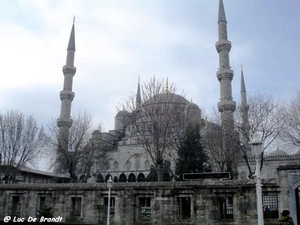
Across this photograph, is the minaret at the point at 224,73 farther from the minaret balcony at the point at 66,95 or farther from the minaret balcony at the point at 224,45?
the minaret balcony at the point at 66,95

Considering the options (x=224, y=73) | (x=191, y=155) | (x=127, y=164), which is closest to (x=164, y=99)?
(x=191, y=155)

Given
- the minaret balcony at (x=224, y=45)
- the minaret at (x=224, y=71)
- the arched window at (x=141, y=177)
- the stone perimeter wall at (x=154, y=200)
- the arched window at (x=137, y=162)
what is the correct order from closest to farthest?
the stone perimeter wall at (x=154, y=200)
the minaret at (x=224, y=71)
the minaret balcony at (x=224, y=45)
the arched window at (x=141, y=177)
the arched window at (x=137, y=162)

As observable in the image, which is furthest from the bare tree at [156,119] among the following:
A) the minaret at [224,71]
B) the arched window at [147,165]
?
the arched window at [147,165]

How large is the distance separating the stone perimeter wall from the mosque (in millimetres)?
8193

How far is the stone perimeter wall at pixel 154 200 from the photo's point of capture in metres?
13.6

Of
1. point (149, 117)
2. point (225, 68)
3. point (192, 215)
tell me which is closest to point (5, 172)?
point (149, 117)

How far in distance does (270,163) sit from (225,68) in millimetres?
13945

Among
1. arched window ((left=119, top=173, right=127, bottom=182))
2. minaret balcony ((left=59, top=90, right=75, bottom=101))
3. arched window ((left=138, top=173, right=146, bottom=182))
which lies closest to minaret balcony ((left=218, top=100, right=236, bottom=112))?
arched window ((left=138, top=173, right=146, bottom=182))

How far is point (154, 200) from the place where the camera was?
14.6 m

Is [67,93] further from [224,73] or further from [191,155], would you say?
[191,155]

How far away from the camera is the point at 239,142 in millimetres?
24938

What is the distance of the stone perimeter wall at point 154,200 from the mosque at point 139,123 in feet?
26.9

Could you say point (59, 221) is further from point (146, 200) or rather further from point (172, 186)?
point (172, 186)

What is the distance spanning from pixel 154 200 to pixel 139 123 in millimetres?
9074
